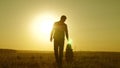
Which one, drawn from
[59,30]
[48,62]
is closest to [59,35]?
[59,30]

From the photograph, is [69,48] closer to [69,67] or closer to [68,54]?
[68,54]

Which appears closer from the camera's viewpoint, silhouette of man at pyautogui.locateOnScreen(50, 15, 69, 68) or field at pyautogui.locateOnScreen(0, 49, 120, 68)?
silhouette of man at pyautogui.locateOnScreen(50, 15, 69, 68)

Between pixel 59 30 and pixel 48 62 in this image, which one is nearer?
pixel 59 30

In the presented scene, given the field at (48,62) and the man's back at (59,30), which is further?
the field at (48,62)

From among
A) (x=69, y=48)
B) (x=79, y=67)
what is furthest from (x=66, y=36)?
(x=69, y=48)

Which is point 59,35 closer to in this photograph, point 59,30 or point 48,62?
point 59,30

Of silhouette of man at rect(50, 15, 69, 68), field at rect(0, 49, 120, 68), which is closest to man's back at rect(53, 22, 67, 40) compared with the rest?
silhouette of man at rect(50, 15, 69, 68)

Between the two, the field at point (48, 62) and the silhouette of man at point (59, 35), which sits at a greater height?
the silhouette of man at point (59, 35)

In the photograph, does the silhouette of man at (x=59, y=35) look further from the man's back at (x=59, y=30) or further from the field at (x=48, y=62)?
the field at (x=48, y=62)

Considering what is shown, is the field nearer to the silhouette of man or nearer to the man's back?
the silhouette of man

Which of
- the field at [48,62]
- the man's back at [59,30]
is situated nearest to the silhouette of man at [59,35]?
the man's back at [59,30]

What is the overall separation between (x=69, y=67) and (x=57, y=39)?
1389 millimetres

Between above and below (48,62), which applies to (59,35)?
above

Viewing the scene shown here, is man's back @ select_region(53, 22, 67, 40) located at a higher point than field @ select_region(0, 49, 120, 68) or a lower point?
higher
